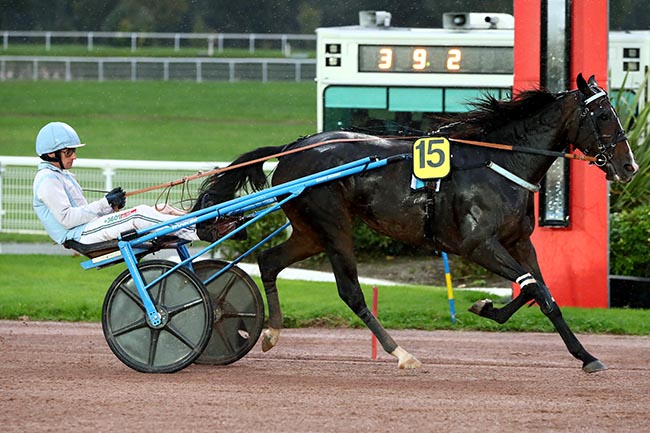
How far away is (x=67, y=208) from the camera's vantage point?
7582 millimetres

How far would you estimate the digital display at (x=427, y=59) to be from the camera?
45.2 feet

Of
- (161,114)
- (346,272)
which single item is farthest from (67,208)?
(161,114)

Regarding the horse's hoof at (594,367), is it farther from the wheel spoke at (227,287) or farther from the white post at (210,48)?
the white post at (210,48)

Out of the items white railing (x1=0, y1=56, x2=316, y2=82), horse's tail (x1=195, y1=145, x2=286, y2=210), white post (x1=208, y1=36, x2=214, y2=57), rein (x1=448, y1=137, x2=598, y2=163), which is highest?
white post (x1=208, y1=36, x2=214, y2=57)

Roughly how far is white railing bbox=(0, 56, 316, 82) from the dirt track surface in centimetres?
2661

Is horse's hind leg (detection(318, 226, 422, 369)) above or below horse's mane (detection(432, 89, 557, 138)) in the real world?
below

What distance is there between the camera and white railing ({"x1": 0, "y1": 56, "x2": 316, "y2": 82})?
35406 millimetres

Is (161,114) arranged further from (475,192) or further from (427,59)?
(475,192)

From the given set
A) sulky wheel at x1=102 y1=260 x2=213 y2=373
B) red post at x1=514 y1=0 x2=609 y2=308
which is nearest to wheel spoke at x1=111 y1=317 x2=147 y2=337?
sulky wheel at x1=102 y1=260 x2=213 y2=373

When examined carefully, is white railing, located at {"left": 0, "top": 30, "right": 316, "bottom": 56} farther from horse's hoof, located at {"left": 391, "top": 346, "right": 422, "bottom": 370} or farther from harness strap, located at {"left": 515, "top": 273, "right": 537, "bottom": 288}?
harness strap, located at {"left": 515, "top": 273, "right": 537, "bottom": 288}

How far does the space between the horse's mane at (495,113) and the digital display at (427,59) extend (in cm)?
593

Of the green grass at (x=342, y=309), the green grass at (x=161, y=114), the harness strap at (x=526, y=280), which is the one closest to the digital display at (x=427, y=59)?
the green grass at (x=342, y=309)

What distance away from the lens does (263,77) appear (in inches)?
1377

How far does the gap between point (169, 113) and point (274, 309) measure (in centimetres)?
2645
